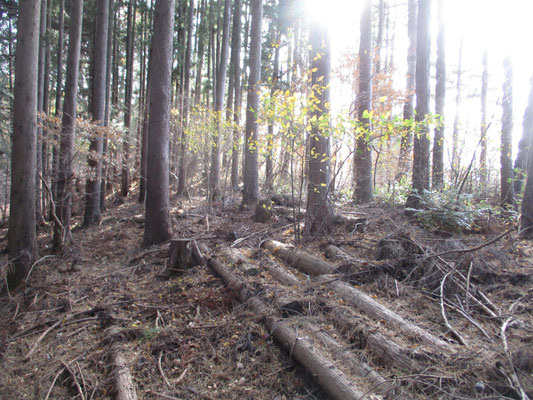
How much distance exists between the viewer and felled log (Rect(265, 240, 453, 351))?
2.98 metres

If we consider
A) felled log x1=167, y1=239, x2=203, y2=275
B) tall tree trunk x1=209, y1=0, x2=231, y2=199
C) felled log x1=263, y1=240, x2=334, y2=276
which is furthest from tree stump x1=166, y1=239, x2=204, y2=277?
tall tree trunk x1=209, y1=0, x2=231, y2=199

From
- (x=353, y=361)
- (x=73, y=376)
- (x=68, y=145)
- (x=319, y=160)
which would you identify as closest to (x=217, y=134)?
(x=68, y=145)

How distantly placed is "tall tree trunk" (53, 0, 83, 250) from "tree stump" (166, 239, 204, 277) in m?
3.46

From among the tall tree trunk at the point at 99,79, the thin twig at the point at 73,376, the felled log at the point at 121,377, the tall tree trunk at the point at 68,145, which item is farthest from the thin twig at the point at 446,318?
the tall tree trunk at the point at 99,79

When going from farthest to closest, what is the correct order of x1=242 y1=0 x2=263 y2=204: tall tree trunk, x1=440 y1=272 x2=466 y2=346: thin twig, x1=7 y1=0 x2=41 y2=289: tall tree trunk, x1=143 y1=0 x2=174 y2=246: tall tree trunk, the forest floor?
1. x1=242 y1=0 x2=263 y2=204: tall tree trunk
2. x1=143 y1=0 x2=174 y2=246: tall tree trunk
3. x1=7 y1=0 x2=41 y2=289: tall tree trunk
4. x1=440 y1=272 x2=466 y2=346: thin twig
5. the forest floor

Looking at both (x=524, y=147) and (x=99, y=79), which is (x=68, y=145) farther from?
(x=524, y=147)

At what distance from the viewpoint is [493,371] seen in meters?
2.38

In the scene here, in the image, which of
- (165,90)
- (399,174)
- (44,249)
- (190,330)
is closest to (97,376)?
(190,330)

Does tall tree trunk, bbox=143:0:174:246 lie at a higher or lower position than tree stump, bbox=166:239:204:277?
higher

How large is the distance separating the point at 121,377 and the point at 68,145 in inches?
284

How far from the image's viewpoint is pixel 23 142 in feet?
17.9

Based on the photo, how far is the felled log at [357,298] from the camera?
2.98m

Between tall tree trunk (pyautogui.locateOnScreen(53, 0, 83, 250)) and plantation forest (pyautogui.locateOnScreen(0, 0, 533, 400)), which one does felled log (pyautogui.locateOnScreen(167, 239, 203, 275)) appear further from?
tall tree trunk (pyautogui.locateOnScreen(53, 0, 83, 250))

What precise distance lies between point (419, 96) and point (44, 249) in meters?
10.3
